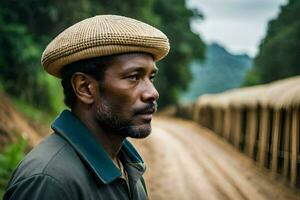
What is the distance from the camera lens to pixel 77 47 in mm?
2113

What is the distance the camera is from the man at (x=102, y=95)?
6.64 ft

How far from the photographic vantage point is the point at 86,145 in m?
2.08

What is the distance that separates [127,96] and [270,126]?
14976 mm

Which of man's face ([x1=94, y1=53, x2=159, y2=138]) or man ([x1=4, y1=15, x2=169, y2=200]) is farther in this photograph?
man's face ([x1=94, y1=53, x2=159, y2=138])

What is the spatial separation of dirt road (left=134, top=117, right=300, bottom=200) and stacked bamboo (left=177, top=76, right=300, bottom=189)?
1.44ft

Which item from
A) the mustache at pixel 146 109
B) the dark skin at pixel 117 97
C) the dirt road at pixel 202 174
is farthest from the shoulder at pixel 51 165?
the dirt road at pixel 202 174

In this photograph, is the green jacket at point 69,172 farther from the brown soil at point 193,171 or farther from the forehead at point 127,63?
the brown soil at point 193,171

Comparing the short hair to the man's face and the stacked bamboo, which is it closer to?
the man's face

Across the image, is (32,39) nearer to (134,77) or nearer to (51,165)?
(134,77)

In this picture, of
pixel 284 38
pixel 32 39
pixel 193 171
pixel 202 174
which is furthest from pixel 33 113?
pixel 284 38

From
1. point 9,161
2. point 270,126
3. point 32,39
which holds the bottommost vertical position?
point 270,126

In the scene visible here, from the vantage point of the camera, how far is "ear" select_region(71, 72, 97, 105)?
86.4 inches

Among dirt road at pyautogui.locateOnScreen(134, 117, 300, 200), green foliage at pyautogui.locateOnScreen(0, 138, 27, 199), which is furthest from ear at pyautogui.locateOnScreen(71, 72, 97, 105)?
dirt road at pyautogui.locateOnScreen(134, 117, 300, 200)

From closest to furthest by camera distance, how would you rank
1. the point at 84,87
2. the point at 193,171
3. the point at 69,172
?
the point at 69,172 < the point at 84,87 < the point at 193,171
